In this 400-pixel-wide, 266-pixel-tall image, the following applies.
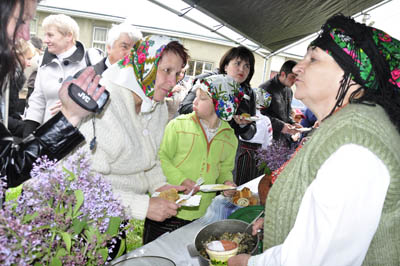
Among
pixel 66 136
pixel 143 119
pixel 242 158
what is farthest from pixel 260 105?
pixel 66 136

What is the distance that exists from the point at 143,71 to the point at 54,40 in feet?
5.40

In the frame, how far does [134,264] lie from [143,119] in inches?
37.8

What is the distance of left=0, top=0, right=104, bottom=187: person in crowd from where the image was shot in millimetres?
718

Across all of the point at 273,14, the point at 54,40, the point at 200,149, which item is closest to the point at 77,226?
the point at 200,149

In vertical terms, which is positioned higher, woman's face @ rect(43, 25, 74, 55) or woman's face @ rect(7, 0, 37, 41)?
woman's face @ rect(43, 25, 74, 55)

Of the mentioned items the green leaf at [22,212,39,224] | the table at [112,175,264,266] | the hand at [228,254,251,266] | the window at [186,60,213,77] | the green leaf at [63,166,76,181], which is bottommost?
the table at [112,175,264,266]

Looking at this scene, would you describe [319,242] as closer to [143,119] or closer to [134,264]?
[134,264]

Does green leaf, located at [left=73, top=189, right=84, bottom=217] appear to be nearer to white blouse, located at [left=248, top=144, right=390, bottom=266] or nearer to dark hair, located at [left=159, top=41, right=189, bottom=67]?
white blouse, located at [left=248, top=144, right=390, bottom=266]

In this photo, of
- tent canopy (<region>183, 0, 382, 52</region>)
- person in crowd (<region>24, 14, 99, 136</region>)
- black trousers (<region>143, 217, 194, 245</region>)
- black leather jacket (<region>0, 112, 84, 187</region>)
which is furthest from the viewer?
tent canopy (<region>183, 0, 382, 52</region>)

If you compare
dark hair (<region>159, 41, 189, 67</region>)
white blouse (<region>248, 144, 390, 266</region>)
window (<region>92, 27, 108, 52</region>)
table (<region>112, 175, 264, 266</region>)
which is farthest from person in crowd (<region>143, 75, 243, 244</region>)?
window (<region>92, 27, 108, 52</region>)

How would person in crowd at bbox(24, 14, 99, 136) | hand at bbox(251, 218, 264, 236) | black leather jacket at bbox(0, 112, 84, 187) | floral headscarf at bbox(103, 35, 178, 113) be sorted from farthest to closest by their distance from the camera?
1. person in crowd at bbox(24, 14, 99, 136)
2. floral headscarf at bbox(103, 35, 178, 113)
3. hand at bbox(251, 218, 264, 236)
4. black leather jacket at bbox(0, 112, 84, 187)

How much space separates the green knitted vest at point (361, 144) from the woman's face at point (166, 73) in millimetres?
934

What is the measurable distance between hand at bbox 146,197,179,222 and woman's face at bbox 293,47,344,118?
880mm

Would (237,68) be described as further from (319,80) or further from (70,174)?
(70,174)
